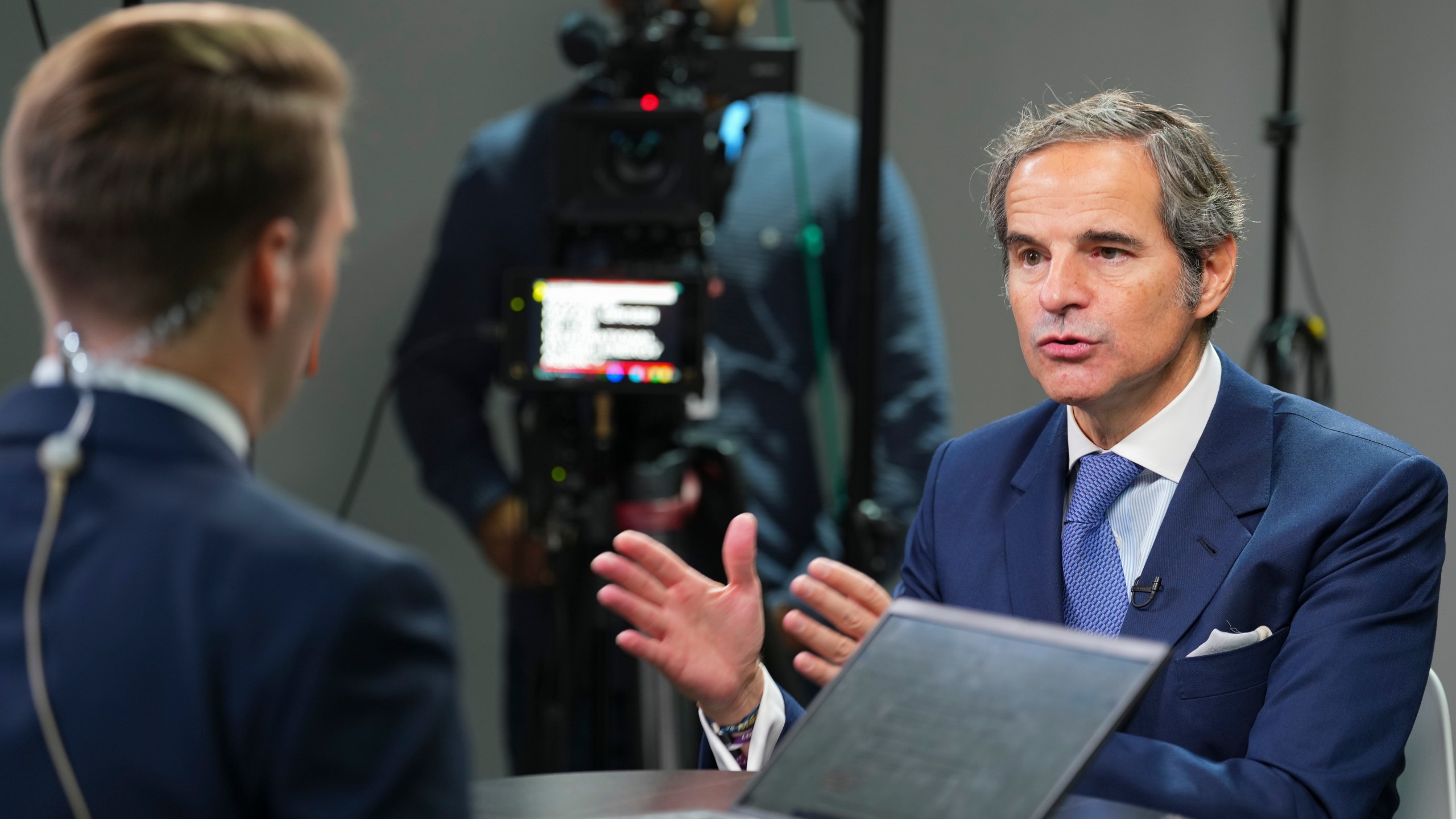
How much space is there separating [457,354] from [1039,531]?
165 cm

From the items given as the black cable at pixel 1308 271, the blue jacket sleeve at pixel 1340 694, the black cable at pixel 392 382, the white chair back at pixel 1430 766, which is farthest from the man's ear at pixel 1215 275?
the black cable at pixel 1308 271

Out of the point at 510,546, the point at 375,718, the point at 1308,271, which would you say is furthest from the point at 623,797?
the point at 1308,271

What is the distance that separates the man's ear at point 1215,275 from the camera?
60.5 inches

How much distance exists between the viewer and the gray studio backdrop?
11.0ft

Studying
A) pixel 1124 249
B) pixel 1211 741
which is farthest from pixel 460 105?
pixel 1211 741

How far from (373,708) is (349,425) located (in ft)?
8.96

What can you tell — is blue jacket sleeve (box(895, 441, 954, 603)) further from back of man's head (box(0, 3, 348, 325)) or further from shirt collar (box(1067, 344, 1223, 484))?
back of man's head (box(0, 3, 348, 325))

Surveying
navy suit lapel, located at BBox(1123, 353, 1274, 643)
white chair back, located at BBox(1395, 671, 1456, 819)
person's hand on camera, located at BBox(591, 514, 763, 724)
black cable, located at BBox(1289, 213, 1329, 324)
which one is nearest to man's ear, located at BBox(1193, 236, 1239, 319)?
navy suit lapel, located at BBox(1123, 353, 1274, 643)

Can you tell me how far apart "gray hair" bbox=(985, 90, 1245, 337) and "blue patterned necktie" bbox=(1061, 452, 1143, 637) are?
7.6 inches

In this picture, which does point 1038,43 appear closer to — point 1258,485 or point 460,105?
point 460,105

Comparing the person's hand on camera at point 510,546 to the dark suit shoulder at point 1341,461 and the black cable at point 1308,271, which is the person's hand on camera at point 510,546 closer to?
the dark suit shoulder at point 1341,461

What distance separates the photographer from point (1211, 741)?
4.56 feet

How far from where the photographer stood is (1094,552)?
152 cm

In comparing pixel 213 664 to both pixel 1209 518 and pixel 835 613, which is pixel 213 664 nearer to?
pixel 835 613
